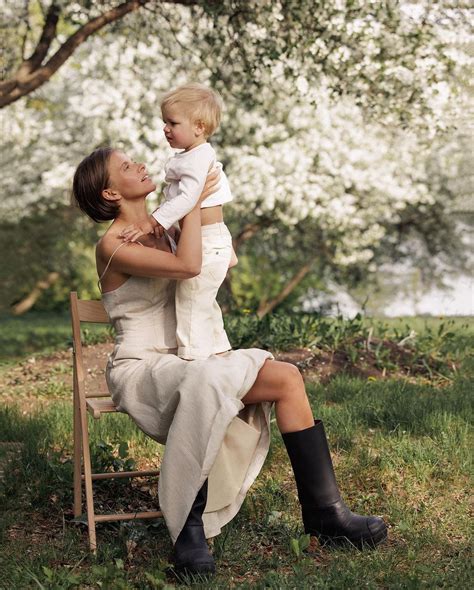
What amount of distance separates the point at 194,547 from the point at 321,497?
53cm

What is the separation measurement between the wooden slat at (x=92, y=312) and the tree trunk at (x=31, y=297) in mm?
13141

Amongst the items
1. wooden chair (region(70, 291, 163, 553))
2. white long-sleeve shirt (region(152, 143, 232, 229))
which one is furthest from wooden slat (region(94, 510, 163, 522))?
white long-sleeve shirt (region(152, 143, 232, 229))

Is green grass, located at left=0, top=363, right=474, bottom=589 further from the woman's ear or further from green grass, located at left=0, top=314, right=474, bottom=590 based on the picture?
the woman's ear

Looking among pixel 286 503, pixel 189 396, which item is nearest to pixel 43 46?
pixel 286 503

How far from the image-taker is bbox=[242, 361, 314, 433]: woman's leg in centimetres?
340

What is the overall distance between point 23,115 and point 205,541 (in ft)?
40.3

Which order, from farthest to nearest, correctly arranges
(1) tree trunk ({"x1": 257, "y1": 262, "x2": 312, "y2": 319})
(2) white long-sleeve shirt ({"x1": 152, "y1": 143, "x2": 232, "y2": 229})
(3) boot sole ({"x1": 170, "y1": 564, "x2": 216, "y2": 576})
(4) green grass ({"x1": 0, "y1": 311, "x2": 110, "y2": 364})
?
1. (1) tree trunk ({"x1": 257, "y1": 262, "x2": 312, "y2": 319})
2. (4) green grass ({"x1": 0, "y1": 311, "x2": 110, "y2": 364})
3. (2) white long-sleeve shirt ({"x1": 152, "y1": 143, "x2": 232, "y2": 229})
4. (3) boot sole ({"x1": 170, "y1": 564, "x2": 216, "y2": 576})

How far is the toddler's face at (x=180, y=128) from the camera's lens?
344 centimetres

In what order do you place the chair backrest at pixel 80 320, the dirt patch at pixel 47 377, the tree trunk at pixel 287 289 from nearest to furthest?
the chair backrest at pixel 80 320
the dirt patch at pixel 47 377
the tree trunk at pixel 287 289

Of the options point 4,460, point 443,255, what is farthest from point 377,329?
point 443,255

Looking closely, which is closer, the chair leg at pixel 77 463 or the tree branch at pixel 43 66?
the chair leg at pixel 77 463

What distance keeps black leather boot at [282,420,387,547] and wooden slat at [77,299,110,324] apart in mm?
981

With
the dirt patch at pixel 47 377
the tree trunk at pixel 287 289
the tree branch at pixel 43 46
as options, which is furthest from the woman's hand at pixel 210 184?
the tree trunk at pixel 287 289

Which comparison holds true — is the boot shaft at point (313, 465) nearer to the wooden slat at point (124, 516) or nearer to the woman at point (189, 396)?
the woman at point (189, 396)
